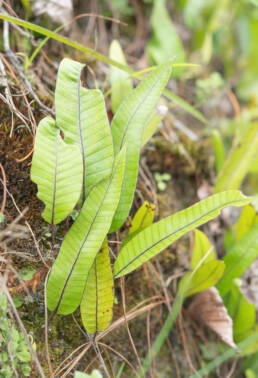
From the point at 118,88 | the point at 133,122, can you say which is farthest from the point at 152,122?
the point at 118,88

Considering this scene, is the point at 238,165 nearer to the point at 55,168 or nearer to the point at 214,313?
the point at 214,313

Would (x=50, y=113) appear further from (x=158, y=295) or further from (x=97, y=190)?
(x=158, y=295)

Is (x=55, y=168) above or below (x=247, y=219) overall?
above

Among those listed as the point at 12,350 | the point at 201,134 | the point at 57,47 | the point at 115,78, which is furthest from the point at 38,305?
the point at 201,134

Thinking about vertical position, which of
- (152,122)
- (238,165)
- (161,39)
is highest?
(161,39)

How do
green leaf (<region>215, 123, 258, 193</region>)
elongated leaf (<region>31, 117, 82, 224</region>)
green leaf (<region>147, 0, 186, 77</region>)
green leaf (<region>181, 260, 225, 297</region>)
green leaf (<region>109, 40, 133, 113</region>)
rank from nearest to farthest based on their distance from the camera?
elongated leaf (<region>31, 117, 82, 224</region>)
green leaf (<region>181, 260, 225, 297</region>)
green leaf (<region>109, 40, 133, 113</region>)
green leaf (<region>215, 123, 258, 193</region>)
green leaf (<region>147, 0, 186, 77</region>)

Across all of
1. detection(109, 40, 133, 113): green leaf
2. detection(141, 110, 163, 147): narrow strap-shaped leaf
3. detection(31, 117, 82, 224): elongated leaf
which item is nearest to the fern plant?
detection(31, 117, 82, 224): elongated leaf

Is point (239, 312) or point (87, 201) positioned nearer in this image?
point (87, 201)

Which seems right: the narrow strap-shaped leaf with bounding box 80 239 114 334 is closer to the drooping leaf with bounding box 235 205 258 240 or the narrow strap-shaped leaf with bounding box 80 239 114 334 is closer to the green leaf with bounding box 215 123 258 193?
the drooping leaf with bounding box 235 205 258 240
